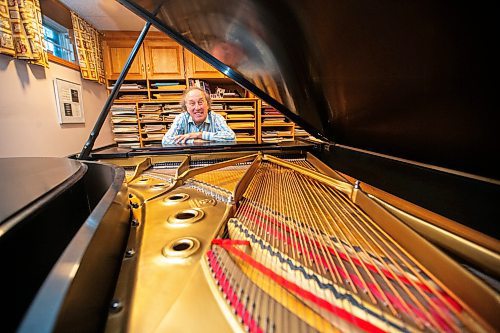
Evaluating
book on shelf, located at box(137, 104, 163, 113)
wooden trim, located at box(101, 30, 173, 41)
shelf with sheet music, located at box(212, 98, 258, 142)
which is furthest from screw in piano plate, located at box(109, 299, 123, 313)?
wooden trim, located at box(101, 30, 173, 41)

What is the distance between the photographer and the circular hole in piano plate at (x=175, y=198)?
1.26m

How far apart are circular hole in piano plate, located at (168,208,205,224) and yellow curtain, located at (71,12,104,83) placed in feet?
14.8

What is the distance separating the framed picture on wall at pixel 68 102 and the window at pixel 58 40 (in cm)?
62

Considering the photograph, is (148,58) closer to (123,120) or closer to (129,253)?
(123,120)

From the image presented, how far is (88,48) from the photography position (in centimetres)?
429

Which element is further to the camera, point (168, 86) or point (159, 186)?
point (168, 86)

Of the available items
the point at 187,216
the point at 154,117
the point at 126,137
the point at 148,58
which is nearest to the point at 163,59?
the point at 148,58

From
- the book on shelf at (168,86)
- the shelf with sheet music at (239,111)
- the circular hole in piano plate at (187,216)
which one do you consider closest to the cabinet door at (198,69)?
the book on shelf at (168,86)

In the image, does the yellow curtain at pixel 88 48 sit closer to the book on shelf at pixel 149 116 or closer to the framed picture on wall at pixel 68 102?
the framed picture on wall at pixel 68 102

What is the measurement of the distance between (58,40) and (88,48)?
0.49 meters

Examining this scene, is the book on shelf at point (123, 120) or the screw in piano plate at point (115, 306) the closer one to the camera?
the screw in piano plate at point (115, 306)

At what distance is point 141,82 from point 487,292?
5976 mm

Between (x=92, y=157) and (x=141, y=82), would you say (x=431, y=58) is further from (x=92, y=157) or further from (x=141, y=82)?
(x=141, y=82)

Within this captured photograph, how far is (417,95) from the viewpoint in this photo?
32.8 inches
